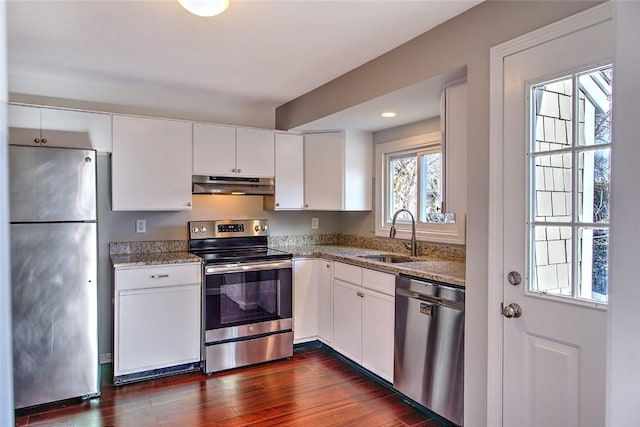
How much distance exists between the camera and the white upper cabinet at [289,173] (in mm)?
3674

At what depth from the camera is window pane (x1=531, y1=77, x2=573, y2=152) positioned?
5.27 feet

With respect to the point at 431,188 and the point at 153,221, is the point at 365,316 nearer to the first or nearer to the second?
the point at 431,188

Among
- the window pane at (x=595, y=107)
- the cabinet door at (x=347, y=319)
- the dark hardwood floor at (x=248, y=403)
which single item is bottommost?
the dark hardwood floor at (x=248, y=403)

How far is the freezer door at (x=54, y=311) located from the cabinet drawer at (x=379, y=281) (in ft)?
6.04

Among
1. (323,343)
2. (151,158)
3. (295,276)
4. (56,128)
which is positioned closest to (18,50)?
(56,128)

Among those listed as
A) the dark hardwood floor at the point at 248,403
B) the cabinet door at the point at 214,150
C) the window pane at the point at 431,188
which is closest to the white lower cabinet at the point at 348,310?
the dark hardwood floor at the point at 248,403

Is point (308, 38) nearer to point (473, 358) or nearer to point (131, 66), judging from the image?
point (131, 66)

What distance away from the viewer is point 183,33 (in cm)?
225

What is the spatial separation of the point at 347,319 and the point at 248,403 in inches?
38.3

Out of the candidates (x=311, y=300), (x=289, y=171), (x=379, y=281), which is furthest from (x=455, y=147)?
(x=311, y=300)

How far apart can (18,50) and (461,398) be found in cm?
335

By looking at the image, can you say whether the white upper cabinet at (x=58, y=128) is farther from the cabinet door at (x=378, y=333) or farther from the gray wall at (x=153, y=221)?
the cabinet door at (x=378, y=333)

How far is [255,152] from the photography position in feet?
11.7

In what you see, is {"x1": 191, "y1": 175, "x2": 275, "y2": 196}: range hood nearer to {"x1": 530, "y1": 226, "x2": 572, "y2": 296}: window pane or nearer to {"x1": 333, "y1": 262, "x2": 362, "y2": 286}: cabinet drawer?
{"x1": 333, "y1": 262, "x2": 362, "y2": 286}: cabinet drawer
